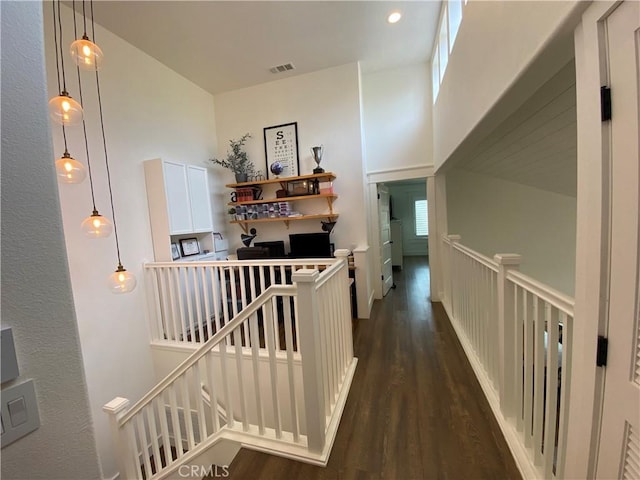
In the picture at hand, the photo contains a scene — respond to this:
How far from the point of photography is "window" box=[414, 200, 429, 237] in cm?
830

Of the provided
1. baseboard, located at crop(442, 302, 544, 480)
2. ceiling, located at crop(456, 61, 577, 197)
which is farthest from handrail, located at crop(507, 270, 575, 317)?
ceiling, located at crop(456, 61, 577, 197)

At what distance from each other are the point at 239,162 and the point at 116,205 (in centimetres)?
187

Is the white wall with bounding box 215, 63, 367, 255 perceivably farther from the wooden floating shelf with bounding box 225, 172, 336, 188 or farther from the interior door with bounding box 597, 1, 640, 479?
the interior door with bounding box 597, 1, 640, 479

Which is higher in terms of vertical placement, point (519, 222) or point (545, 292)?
point (519, 222)

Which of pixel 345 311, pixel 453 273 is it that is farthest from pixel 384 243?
pixel 345 311

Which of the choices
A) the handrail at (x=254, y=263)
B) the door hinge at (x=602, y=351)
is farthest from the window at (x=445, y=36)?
the door hinge at (x=602, y=351)

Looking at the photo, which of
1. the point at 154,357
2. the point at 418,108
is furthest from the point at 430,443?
the point at 418,108

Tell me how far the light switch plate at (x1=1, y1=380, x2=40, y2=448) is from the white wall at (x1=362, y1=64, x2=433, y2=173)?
4359 millimetres

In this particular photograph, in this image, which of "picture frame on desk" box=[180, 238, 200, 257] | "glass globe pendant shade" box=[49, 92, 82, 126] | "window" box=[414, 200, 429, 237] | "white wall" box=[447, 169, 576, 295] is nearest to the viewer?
"glass globe pendant shade" box=[49, 92, 82, 126]

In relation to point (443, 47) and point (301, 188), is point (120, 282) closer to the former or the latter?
point (301, 188)

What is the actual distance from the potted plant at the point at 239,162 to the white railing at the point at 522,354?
3400 mm

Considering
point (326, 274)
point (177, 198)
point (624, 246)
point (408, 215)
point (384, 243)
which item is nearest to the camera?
point (624, 246)

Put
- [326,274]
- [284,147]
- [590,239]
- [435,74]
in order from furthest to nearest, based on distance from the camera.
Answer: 1. [284,147]
2. [435,74]
3. [326,274]
4. [590,239]

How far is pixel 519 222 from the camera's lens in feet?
14.8
